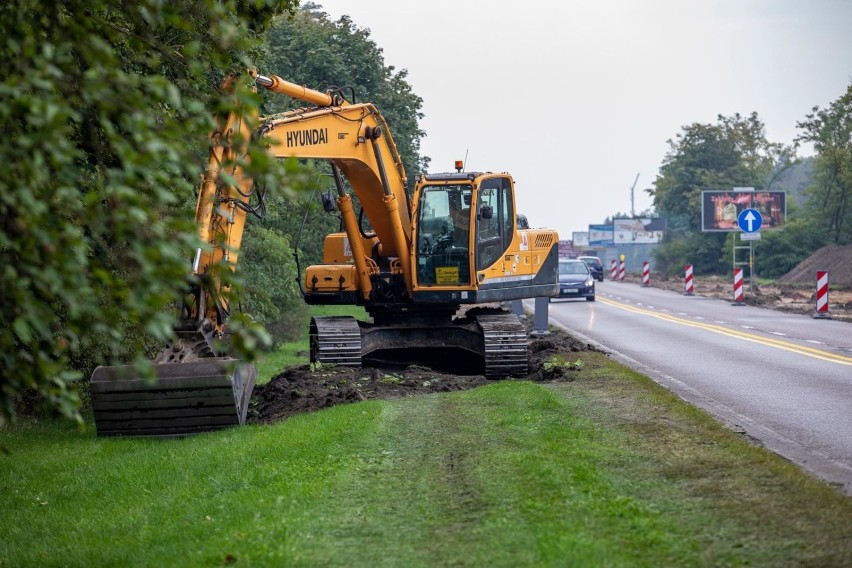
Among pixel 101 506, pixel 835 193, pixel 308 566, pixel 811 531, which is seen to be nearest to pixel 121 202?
pixel 308 566

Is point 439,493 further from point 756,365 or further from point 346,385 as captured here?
point 756,365

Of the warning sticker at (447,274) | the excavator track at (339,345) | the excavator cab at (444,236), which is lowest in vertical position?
the excavator track at (339,345)

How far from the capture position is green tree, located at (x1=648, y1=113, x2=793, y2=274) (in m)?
89.9

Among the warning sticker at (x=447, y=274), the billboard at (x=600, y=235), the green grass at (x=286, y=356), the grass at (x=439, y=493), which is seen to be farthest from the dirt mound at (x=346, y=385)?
the billboard at (x=600, y=235)

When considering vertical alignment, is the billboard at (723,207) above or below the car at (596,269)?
above

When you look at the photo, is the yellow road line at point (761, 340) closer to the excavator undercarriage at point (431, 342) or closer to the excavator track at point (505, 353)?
the excavator track at point (505, 353)

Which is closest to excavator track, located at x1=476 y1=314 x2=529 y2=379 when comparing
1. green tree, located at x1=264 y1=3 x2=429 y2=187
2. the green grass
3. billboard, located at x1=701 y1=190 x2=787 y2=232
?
the green grass

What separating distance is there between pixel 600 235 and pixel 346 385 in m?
143

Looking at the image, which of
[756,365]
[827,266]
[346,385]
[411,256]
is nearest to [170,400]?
[346,385]

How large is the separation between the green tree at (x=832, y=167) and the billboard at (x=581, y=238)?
8763 centimetres

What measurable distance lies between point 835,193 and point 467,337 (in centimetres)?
5764

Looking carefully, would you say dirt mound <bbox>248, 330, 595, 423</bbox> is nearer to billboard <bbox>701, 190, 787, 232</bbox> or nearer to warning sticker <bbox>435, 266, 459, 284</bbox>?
warning sticker <bbox>435, 266, 459, 284</bbox>

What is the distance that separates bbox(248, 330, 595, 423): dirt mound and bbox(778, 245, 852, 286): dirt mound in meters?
44.5

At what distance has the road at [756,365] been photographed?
11.5 meters
